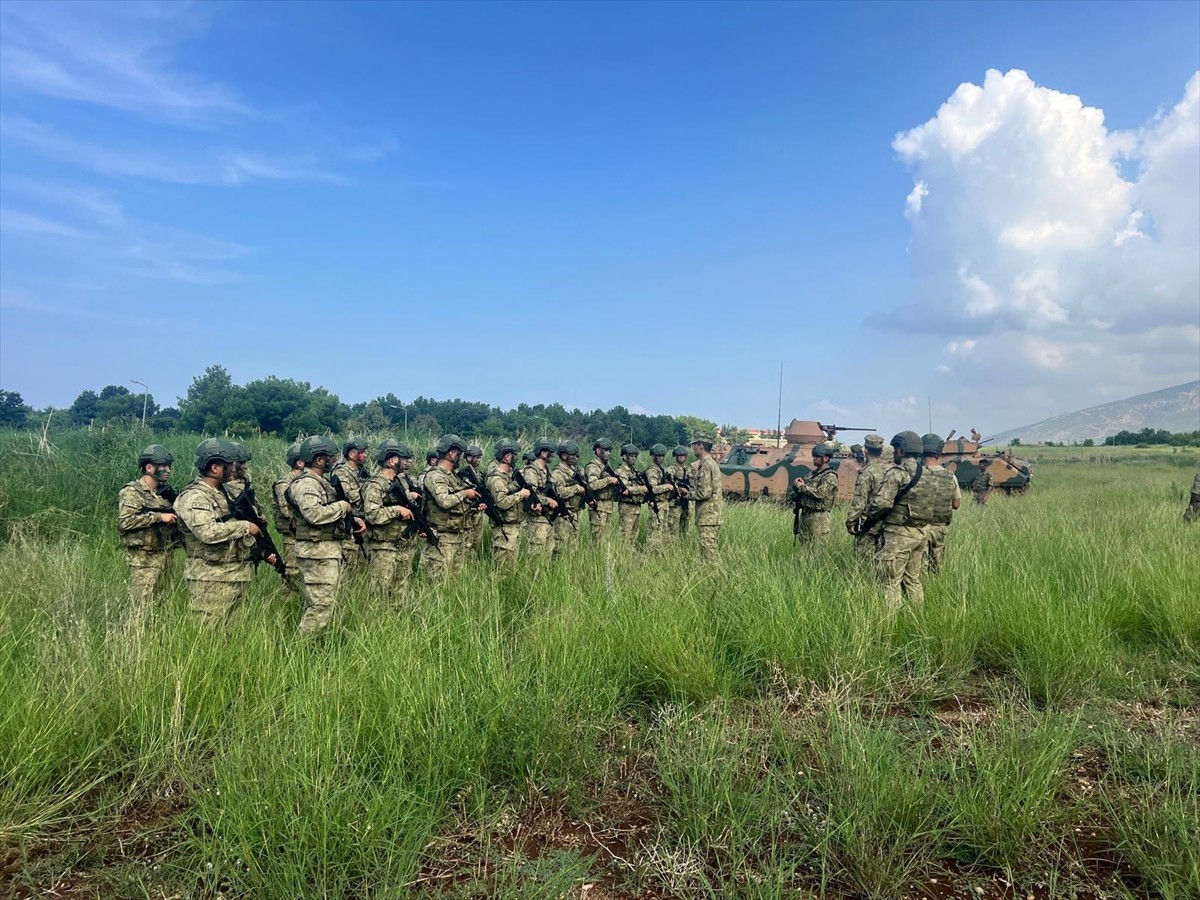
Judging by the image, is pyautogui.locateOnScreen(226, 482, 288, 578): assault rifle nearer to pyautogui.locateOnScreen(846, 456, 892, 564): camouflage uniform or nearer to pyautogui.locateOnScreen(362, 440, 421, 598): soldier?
pyautogui.locateOnScreen(362, 440, 421, 598): soldier

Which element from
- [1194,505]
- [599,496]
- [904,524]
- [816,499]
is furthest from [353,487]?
[1194,505]

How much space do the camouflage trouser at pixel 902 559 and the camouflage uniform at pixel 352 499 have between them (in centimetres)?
506

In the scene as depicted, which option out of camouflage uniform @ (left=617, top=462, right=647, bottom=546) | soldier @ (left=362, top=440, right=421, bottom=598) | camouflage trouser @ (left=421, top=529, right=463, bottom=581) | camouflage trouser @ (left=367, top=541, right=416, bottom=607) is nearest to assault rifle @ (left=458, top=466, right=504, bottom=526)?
camouflage trouser @ (left=421, top=529, right=463, bottom=581)

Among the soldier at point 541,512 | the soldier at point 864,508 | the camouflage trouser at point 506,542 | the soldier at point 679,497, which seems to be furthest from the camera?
the soldier at point 679,497

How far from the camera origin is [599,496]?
34.8ft

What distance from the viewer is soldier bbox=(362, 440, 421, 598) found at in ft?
21.8

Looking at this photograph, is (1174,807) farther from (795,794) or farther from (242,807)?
(242,807)

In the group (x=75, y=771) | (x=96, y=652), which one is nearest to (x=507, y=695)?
(x=75, y=771)

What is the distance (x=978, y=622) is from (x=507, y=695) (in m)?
3.73

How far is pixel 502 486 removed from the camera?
8086mm

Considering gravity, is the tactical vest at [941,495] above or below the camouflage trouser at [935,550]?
above

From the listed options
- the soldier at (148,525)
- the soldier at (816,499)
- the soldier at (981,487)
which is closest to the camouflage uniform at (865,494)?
the soldier at (816,499)

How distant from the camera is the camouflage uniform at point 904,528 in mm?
6359

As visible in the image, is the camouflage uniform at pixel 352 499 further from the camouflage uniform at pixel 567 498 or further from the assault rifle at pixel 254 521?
the camouflage uniform at pixel 567 498
